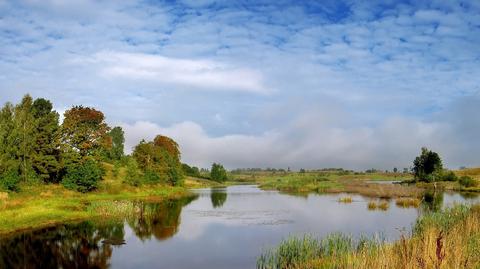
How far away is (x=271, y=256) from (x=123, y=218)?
27423 mm

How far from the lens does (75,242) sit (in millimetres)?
33094

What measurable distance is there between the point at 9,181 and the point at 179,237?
2878 cm

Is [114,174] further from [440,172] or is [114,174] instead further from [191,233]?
[440,172]

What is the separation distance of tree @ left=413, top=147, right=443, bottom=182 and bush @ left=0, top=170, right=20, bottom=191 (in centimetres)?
9854

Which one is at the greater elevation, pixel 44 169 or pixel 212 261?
pixel 44 169

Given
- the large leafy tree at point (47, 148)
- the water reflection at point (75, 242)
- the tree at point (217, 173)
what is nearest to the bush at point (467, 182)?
the water reflection at point (75, 242)

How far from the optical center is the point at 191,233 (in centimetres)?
3891

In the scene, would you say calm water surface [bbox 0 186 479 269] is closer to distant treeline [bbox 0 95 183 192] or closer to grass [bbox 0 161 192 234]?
grass [bbox 0 161 192 234]

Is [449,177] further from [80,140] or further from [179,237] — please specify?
[179,237]

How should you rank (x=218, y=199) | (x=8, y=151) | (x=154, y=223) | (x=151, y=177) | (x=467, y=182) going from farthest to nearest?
(x=467, y=182) < (x=151, y=177) < (x=218, y=199) < (x=8, y=151) < (x=154, y=223)

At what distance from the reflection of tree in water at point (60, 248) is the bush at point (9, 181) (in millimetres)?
17534

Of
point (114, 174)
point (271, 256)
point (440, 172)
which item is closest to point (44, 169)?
point (114, 174)

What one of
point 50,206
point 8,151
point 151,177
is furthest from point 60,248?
point 151,177

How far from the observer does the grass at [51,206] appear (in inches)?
1537
